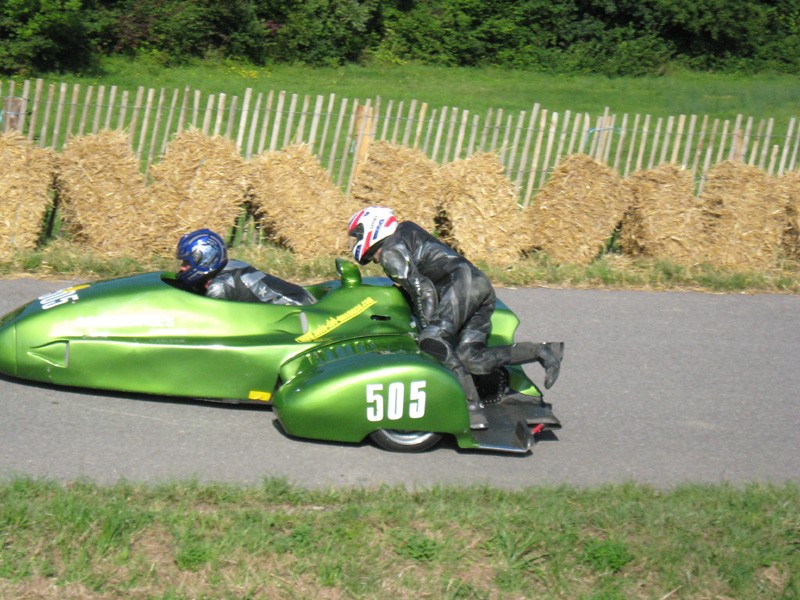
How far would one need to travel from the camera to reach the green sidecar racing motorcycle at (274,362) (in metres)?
6.23

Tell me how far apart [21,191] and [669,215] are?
6956 millimetres

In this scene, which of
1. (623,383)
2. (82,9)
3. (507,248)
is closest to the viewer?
(623,383)

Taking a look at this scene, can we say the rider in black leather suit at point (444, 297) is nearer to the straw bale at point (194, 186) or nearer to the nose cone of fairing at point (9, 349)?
the nose cone of fairing at point (9, 349)

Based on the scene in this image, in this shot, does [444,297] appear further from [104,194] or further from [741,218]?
[741,218]

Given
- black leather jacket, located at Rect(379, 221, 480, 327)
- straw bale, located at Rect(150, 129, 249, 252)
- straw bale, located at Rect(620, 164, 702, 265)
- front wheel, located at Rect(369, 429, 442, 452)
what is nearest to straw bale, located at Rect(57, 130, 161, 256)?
straw bale, located at Rect(150, 129, 249, 252)

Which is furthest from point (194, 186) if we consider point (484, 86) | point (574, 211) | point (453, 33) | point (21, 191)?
point (453, 33)

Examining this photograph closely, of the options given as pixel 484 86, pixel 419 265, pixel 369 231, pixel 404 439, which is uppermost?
pixel 369 231

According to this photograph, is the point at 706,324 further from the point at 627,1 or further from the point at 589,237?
the point at 627,1

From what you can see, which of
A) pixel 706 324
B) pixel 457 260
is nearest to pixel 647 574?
pixel 457 260

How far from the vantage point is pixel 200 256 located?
6.94 m

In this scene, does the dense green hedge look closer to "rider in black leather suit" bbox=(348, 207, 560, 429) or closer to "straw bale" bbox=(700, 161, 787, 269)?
"straw bale" bbox=(700, 161, 787, 269)

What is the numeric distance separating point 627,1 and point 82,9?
54.9 ft

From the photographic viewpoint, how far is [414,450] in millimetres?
6469

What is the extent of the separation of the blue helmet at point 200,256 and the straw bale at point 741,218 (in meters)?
6.70
